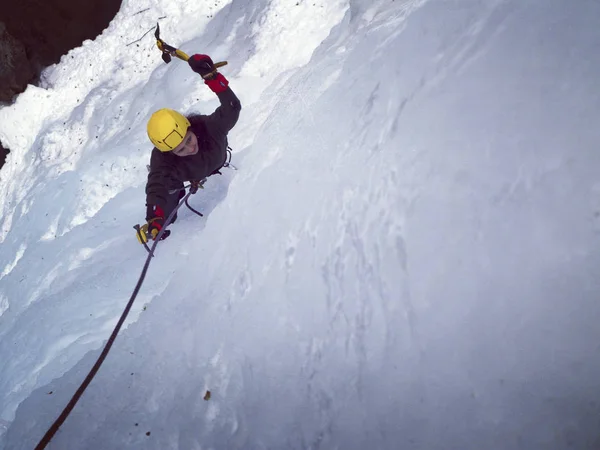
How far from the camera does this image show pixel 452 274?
3.98ft

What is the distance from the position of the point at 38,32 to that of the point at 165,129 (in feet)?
Result: 24.6

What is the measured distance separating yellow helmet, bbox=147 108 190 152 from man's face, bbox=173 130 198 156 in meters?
0.08

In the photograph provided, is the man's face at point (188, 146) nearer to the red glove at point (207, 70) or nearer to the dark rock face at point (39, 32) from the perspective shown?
the red glove at point (207, 70)

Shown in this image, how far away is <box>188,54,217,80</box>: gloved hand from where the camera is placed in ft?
9.61

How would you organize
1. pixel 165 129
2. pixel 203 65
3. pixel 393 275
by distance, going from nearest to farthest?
1. pixel 393 275
2. pixel 165 129
3. pixel 203 65

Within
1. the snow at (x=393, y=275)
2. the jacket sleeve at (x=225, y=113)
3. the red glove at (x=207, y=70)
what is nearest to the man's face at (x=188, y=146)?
the jacket sleeve at (x=225, y=113)

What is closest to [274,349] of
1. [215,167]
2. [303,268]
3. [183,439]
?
[303,268]

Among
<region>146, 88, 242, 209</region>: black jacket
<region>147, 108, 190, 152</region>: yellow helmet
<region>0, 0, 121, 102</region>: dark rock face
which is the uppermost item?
<region>0, 0, 121, 102</region>: dark rock face

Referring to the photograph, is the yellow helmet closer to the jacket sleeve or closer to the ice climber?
the ice climber

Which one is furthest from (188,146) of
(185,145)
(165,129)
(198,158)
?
(165,129)

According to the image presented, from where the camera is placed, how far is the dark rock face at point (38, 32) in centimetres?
718

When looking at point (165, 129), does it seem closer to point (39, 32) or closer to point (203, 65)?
point (203, 65)

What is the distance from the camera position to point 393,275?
1.34 meters

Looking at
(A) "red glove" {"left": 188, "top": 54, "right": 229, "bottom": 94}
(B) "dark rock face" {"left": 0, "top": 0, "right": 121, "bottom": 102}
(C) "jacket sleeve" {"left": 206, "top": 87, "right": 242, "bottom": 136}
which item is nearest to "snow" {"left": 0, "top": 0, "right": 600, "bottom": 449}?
(C) "jacket sleeve" {"left": 206, "top": 87, "right": 242, "bottom": 136}
